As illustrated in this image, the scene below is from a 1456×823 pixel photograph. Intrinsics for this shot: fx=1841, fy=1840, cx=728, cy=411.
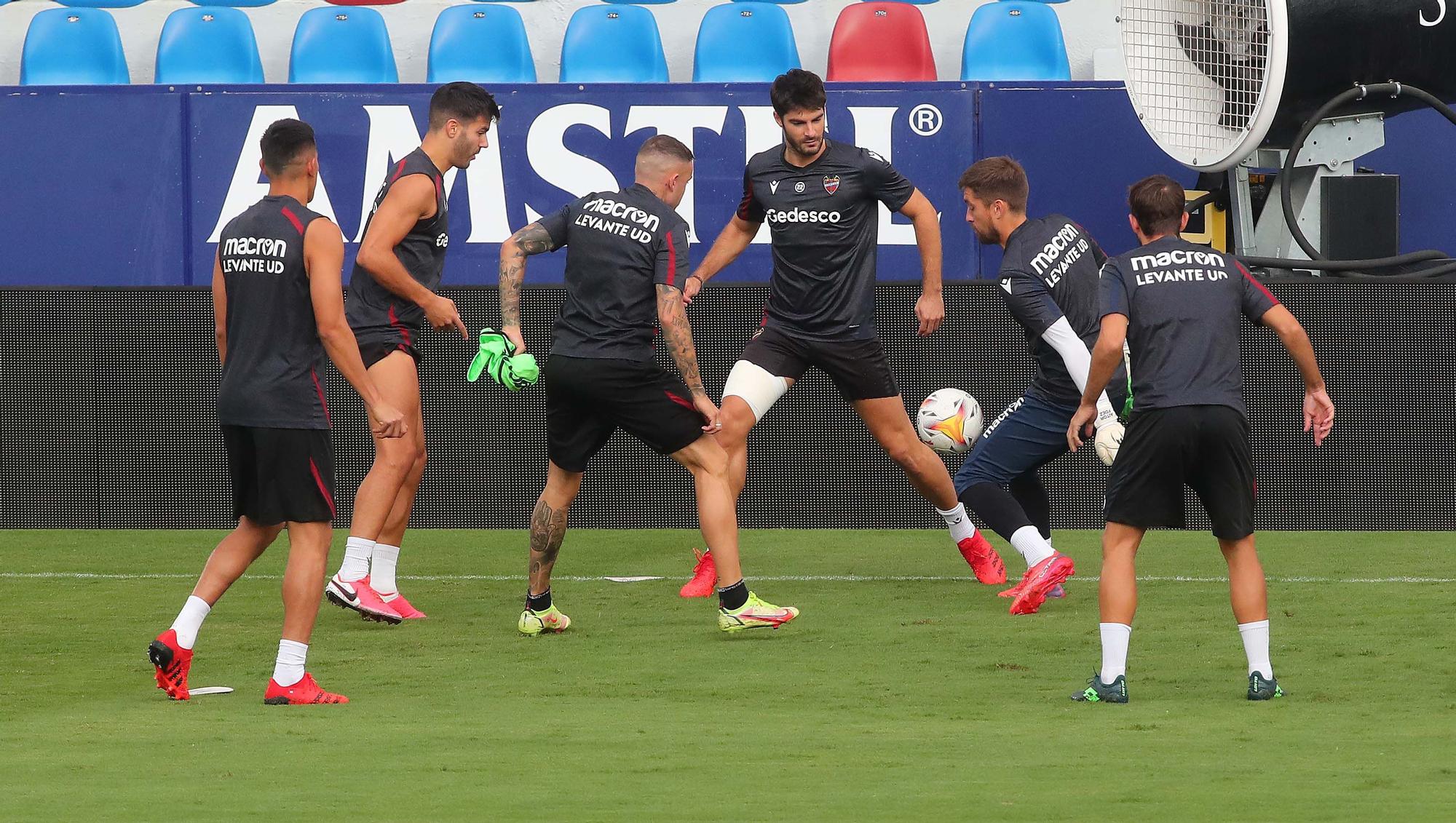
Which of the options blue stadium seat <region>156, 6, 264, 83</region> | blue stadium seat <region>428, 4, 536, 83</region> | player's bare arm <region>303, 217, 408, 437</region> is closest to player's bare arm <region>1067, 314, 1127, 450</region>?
player's bare arm <region>303, 217, 408, 437</region>

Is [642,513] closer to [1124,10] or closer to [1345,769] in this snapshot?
[1124,10]

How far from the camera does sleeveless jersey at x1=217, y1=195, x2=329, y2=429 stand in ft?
18.0

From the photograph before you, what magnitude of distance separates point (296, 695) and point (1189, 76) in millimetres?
6528

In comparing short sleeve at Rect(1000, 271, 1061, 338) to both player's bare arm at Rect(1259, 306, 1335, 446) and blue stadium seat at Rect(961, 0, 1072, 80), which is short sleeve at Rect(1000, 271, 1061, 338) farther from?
blue stadium seat at Rect(961, 0, 1072, 80)

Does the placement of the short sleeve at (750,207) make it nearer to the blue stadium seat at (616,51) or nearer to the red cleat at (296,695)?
the red cleat at (296,695)

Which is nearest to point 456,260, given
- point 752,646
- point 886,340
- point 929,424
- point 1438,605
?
point 886,340

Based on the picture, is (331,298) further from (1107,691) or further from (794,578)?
(794,578)

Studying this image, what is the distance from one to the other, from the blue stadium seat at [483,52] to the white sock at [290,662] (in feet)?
24.2

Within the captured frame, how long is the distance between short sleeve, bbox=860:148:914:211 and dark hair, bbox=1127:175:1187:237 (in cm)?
197

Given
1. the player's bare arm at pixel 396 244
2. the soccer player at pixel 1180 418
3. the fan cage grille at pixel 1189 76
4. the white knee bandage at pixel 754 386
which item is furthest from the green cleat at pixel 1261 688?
the fan cage grille at pixel 1189 76

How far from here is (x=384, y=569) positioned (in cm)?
734

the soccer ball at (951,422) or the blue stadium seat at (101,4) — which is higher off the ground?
the blue stadium seat at (101,4)

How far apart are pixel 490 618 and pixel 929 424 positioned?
7.75 feet

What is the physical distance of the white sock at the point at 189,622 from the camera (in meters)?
5.56
